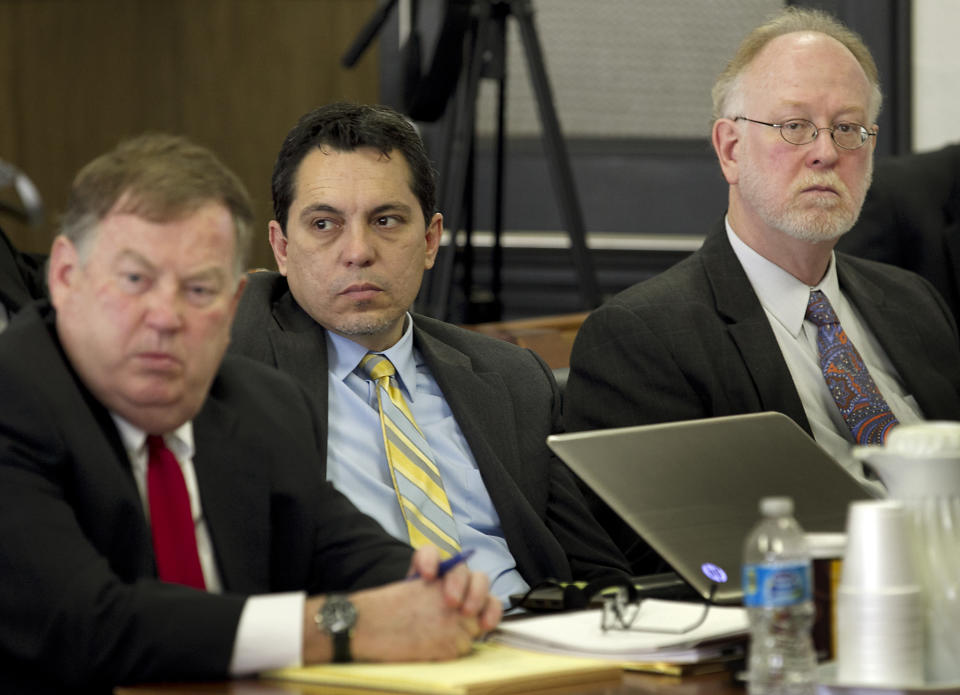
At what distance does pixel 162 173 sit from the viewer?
140cm

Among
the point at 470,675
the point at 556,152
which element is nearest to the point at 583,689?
the point at 470,675

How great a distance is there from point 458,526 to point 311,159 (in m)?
0.60

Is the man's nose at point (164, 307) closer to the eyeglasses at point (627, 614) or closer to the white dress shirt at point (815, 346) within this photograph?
the eyeglasses at point (627, 614)

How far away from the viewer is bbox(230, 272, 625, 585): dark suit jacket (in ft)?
6.63

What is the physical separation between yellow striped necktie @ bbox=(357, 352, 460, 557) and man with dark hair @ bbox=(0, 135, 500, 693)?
427 mm

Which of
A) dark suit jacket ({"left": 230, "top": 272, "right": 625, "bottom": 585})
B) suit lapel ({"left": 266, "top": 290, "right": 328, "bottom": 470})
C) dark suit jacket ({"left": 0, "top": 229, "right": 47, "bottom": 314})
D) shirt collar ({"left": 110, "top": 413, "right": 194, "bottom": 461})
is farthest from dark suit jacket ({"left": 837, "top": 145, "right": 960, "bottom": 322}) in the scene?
shirt collar ({"left": 110, "top": 413, "right": 194, "bottom": 461})

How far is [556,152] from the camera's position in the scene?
137 inches

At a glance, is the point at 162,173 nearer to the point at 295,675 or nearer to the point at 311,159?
the point at 295,675

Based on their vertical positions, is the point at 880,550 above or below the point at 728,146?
below

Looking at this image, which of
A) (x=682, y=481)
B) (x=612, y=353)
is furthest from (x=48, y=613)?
(x=612, y=353)

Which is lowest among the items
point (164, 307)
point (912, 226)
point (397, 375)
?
point (164, 307)

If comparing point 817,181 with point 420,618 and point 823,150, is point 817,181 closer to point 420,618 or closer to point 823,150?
point 823,150

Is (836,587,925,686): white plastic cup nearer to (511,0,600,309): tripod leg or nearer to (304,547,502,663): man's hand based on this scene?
(304,547,502,663): man's hand

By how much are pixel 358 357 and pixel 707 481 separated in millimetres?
821
